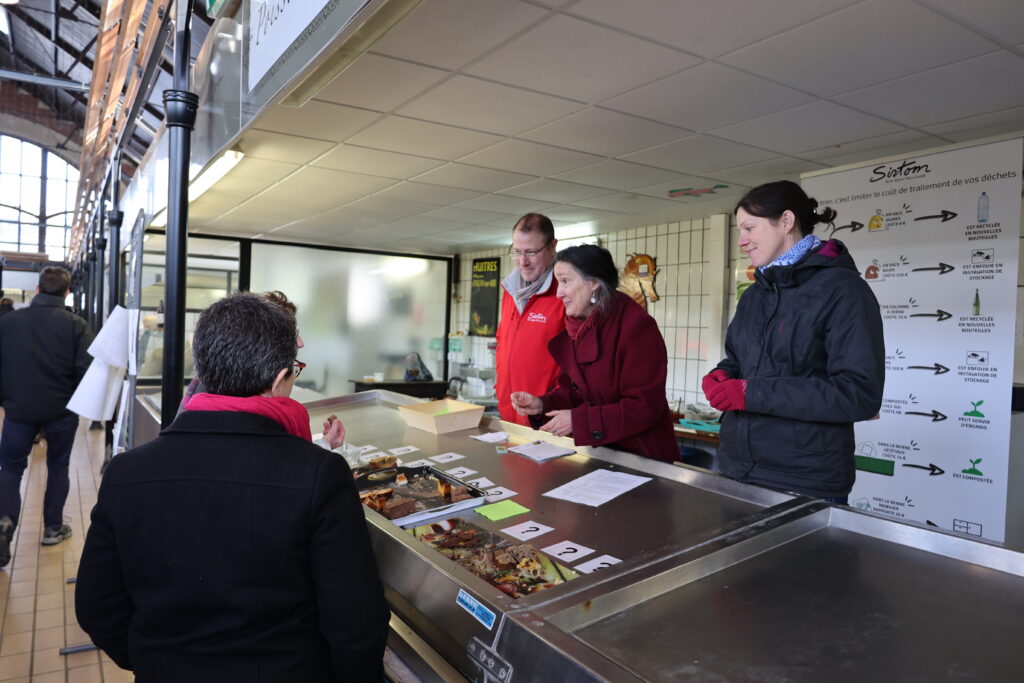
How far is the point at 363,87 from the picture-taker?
8.84ft

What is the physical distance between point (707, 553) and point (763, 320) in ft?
2.75

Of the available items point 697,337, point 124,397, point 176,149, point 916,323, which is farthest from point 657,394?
point 697,337

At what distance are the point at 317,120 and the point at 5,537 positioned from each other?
2.95 m

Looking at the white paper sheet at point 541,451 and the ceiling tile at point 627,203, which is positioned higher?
the ceiling tile at point 627,203

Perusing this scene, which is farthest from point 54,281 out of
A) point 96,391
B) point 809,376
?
point 809,376

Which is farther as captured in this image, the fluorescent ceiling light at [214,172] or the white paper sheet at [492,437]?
the fluorescent ceiling light at [214,172]

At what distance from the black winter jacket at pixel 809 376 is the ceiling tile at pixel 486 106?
1.45 meters

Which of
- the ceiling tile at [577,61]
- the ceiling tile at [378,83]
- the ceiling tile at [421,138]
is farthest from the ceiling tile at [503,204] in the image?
the ceiling tile at [577,61]

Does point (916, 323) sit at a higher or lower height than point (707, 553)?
higher

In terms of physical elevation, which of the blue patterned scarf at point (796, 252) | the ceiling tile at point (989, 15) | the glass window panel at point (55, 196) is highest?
A: the glass window panel at point (55, 196)

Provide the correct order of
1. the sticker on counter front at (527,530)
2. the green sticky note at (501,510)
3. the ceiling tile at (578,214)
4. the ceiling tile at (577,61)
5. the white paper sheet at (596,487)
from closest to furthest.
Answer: the sticker on counter front at (527,530) → the green sticky note at (501,510) → the white paper sheet at (596,487) → the ceiling tile at (577,61) → the ceiling tile at (578,214)

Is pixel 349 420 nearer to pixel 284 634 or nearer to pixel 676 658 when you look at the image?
pixel 284 634

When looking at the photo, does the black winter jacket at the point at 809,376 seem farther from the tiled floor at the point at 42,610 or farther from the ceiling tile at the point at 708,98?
the tiled floor at the point at 42,610

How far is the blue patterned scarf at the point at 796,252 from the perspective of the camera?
166cm
